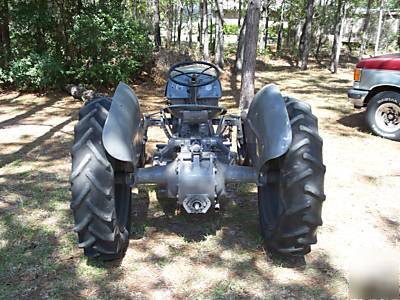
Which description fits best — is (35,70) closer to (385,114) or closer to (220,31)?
(220,31)

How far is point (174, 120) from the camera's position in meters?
4.72

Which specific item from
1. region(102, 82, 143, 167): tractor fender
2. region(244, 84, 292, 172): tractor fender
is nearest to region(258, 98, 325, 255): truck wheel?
region(244, 84, 292, 172): tractor fender

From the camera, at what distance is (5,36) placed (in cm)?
1136

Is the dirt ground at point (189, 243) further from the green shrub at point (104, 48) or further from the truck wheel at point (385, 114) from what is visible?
the green shrub at point (104, 48)

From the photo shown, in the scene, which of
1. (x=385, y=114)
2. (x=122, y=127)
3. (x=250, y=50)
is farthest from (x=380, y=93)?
(x=122, y=127)

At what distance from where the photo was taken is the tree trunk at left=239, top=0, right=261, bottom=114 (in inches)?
340

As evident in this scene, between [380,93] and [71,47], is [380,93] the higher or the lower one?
the lower one

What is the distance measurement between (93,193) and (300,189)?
4.98ft

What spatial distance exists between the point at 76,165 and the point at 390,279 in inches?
103

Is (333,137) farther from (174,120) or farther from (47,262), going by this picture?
(47,262)

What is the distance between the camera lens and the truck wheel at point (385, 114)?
7.22 metres

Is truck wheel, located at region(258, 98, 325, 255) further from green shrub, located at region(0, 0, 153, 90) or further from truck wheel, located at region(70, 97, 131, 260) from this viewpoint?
green shrub, located at region(0, 0, 153, 90)

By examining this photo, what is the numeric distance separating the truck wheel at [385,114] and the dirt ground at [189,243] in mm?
936

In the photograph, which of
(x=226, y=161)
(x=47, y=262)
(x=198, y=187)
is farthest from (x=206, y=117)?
(x=47, y=262)
